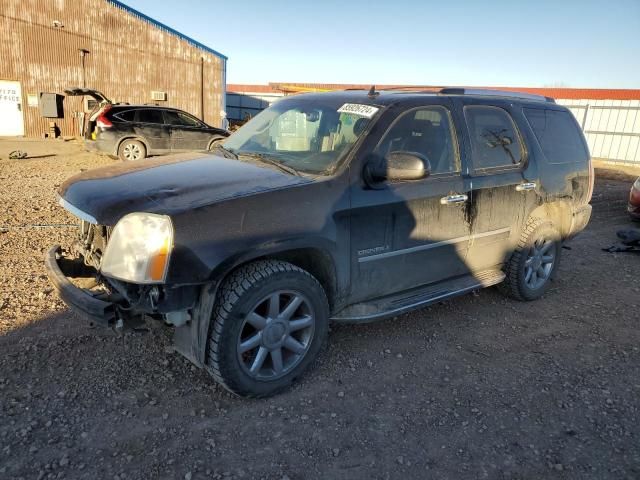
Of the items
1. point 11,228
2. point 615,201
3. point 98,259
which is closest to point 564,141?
point 98,259

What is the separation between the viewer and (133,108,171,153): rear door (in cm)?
1302

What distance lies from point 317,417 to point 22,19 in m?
22.3

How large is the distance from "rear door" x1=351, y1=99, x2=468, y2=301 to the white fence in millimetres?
18845

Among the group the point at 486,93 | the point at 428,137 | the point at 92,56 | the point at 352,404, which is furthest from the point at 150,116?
the point at 352,404

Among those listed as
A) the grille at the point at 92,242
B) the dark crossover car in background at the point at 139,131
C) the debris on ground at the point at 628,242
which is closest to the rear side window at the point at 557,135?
the debris on ground at the point at 628,242

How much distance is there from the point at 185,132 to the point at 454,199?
11671 mm

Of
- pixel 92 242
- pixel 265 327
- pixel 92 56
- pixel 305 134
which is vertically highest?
pixel 92 56

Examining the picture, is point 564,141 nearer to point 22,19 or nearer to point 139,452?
point 139,452

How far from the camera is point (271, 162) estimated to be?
3.50 m

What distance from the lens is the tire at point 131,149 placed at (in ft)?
41.8

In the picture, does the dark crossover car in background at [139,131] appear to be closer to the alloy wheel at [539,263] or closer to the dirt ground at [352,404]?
the dirt ground at [352,404]

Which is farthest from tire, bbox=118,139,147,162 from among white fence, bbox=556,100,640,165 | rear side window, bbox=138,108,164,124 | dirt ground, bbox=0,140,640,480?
white fence, bbox=556,100,640,165

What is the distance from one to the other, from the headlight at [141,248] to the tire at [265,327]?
0.43m

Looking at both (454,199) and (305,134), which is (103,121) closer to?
(305,134)
